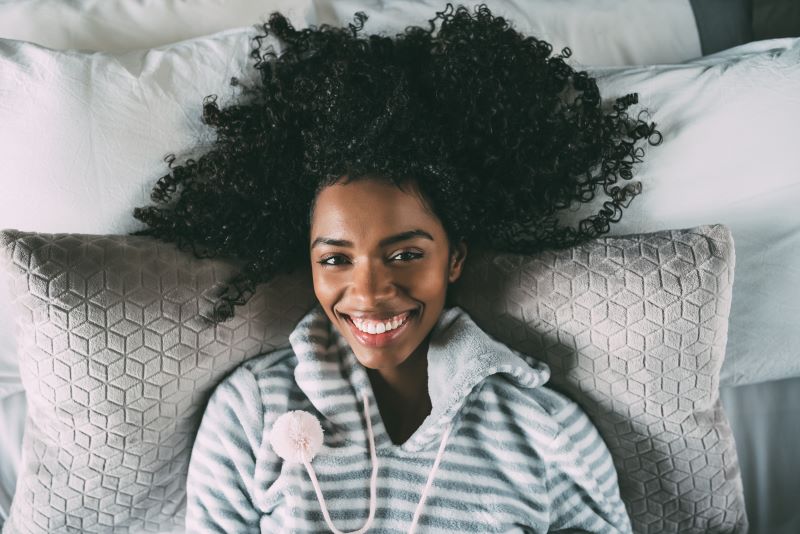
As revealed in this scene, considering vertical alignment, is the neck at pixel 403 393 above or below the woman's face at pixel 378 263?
below

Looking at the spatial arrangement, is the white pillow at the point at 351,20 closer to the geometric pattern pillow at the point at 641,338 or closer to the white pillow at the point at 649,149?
the white pillow at the point at 649,149

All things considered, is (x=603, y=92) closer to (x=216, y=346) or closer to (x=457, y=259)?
(x=457, y=259)

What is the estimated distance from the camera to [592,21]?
1.19 metres

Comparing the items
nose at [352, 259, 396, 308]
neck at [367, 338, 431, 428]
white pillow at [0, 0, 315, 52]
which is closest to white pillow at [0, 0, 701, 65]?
white pillow at [0, 0, 315, 52]

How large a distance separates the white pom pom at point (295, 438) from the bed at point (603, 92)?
338mm

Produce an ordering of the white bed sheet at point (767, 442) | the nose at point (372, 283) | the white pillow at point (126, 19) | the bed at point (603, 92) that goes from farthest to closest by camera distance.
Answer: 1. the white bed sheet at point (767, 442)
2. the white pillow at point (126, 19)
3. the bed at point (603, 92)
4. the nose at point (372, 283)

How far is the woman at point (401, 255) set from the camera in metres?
0.92

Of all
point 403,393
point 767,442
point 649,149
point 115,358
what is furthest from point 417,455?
point 767,442

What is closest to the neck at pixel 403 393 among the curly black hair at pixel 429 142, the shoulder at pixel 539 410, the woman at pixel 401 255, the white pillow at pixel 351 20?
the woman at pixel 401 255

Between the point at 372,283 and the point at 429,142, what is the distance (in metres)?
0.23

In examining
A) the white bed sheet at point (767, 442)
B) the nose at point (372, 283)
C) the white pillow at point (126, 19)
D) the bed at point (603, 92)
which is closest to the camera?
the nose at point (372, 283)

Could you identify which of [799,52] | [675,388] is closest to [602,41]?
[799,52]

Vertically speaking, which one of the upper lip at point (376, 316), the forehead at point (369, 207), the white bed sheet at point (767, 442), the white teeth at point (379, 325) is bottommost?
the white bed sheet at point (767, 442)

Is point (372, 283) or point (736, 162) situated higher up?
point (736, 162)
